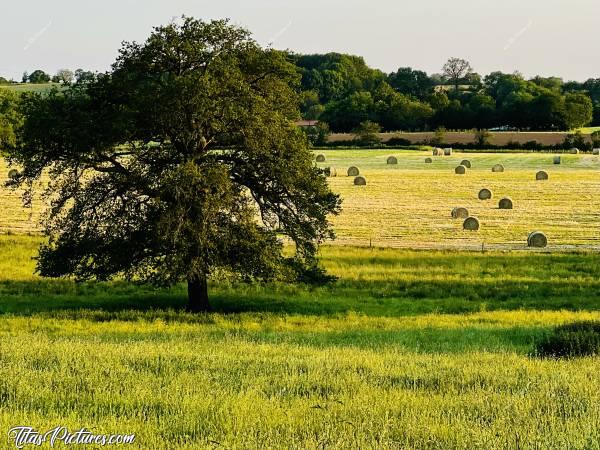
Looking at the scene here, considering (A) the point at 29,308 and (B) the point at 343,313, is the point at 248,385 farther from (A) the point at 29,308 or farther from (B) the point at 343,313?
(A) the point at 29,308

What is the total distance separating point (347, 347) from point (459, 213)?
33941 mm

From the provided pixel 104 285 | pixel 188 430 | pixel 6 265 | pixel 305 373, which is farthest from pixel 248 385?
pixel 6 265

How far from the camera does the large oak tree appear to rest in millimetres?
24797

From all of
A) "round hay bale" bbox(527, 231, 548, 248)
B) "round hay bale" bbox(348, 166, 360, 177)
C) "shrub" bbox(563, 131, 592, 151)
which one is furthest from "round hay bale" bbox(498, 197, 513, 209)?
"shrub" bbox(563, 131, 592, 151)

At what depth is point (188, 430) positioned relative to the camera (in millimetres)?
7336

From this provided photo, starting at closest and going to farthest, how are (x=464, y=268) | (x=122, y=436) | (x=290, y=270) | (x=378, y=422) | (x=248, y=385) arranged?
(x=122, y=436) < (x=378, y=422) < (x=248, y=385) < (x=290, y=270) < (x=464, y=268)

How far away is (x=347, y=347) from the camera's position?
16000 mm

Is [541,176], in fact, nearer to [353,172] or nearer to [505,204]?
[353,172]

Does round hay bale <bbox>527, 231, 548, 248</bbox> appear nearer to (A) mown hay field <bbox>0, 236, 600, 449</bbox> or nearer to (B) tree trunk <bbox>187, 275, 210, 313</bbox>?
(A) mown hay field <bbox>0, 236, 600, 449</bbox>

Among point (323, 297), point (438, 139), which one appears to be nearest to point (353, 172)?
point (323, 297)

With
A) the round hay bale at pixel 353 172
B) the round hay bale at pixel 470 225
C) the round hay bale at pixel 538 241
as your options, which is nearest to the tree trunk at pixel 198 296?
the round hay bale at pixel 538 241

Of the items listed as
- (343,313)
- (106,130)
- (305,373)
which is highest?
(106,130)

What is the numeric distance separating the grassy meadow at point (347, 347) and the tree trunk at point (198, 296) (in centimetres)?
75

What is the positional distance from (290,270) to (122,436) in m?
20.2
